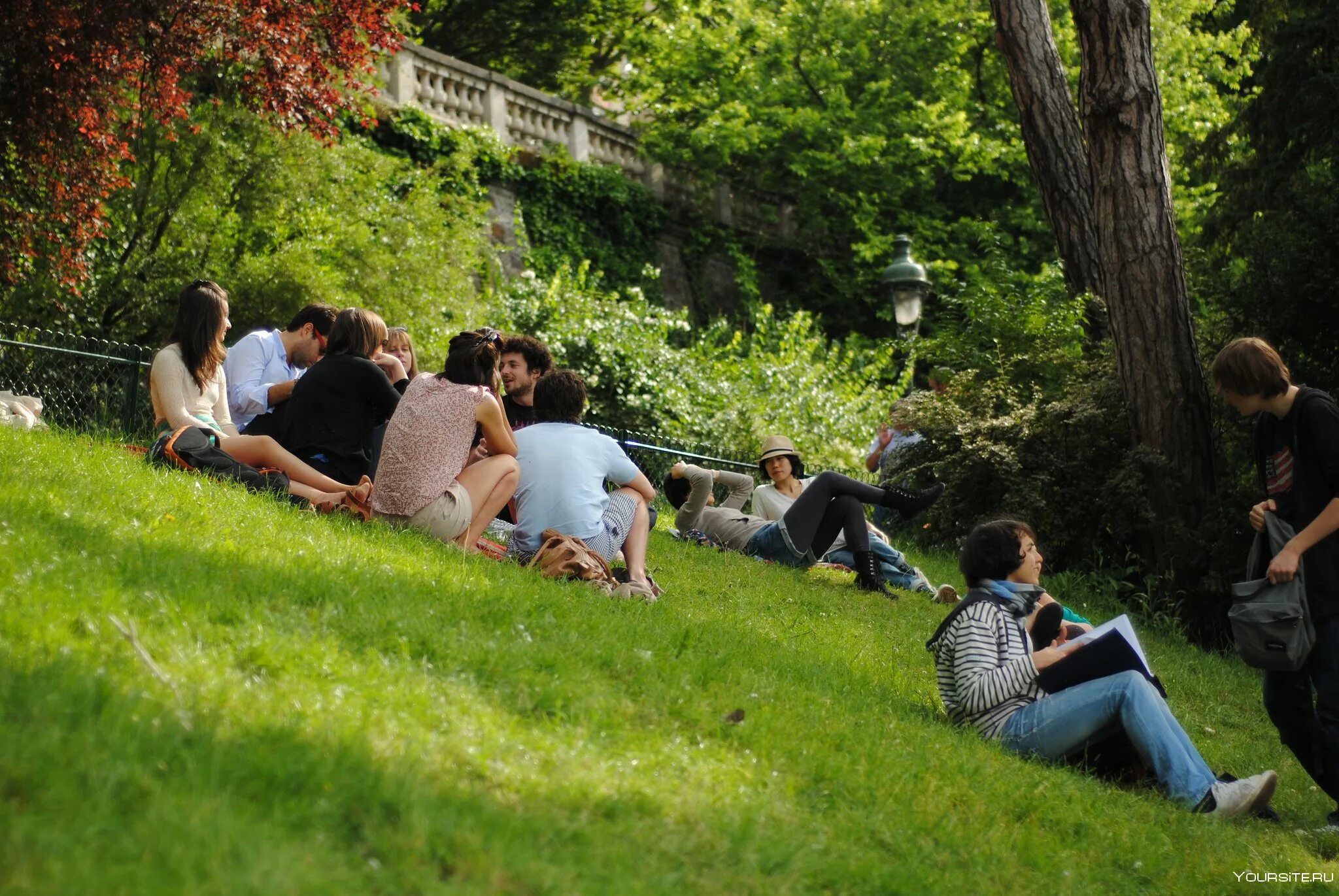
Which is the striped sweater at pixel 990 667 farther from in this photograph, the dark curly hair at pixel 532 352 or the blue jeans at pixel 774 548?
the blue jeans at pixel 774 548

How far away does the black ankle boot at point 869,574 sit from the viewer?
35.4 feet

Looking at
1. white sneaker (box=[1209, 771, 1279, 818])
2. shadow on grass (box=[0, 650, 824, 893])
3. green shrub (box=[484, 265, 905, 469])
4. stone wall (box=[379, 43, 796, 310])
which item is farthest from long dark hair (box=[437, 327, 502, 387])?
stone wall (box=[379, 43, 796, 310])

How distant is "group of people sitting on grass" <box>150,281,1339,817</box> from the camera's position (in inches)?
246

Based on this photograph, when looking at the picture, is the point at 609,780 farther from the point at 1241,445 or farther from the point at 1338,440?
the point at 1241,445

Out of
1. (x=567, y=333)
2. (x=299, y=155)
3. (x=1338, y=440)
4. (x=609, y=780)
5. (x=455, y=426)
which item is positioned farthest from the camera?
(x=567, y=333)

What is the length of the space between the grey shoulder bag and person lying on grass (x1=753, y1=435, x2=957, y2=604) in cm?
465

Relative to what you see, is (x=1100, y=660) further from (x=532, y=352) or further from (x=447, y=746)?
(x=532, y=352)

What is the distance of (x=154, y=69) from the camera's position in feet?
38.0

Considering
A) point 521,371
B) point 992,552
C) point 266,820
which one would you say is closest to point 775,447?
point 521,371

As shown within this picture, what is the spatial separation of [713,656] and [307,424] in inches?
144

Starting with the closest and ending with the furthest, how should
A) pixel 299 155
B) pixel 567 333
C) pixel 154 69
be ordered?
pixel 154 69
pixel 299 155
pixel 567 333

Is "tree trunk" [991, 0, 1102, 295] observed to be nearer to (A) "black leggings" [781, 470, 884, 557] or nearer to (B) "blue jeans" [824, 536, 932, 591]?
(B) "blue jeans" [824, 536, 932, 591]

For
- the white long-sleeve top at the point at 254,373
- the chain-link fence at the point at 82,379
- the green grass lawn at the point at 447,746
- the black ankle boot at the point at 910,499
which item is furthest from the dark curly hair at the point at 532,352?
the chain-link fence at the point at 82,379

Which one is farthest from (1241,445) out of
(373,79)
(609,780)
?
(373,79)
